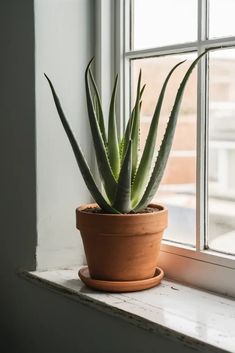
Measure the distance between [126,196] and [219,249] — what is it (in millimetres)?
244

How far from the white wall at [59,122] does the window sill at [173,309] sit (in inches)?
4.2

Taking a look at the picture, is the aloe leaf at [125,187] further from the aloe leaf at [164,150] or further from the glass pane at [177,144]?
the glass pane at [177,144]

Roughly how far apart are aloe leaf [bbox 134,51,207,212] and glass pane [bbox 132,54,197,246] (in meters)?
0.13

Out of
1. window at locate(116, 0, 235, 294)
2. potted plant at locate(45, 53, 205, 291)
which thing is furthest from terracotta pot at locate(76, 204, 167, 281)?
window at locate(116, 0, 235, 294)

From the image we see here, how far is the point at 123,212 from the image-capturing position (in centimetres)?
122

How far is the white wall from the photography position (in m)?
1.38

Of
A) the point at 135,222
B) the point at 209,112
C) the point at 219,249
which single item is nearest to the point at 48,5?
the point at 209,112

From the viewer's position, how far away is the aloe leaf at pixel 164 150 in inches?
45.5

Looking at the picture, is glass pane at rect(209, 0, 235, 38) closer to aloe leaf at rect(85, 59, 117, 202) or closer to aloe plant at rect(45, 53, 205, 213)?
aloe plant at rect(45, 53, 205, 213)

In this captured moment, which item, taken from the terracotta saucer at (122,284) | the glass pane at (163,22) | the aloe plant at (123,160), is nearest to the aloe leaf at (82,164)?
the aloe plant at (123,160)

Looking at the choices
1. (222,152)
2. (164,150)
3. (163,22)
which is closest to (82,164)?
(164,150)

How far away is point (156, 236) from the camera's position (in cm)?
122

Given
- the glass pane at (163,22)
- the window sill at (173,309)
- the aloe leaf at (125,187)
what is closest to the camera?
the window sill at (173,309)

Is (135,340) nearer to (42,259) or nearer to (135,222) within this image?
(135,222)
